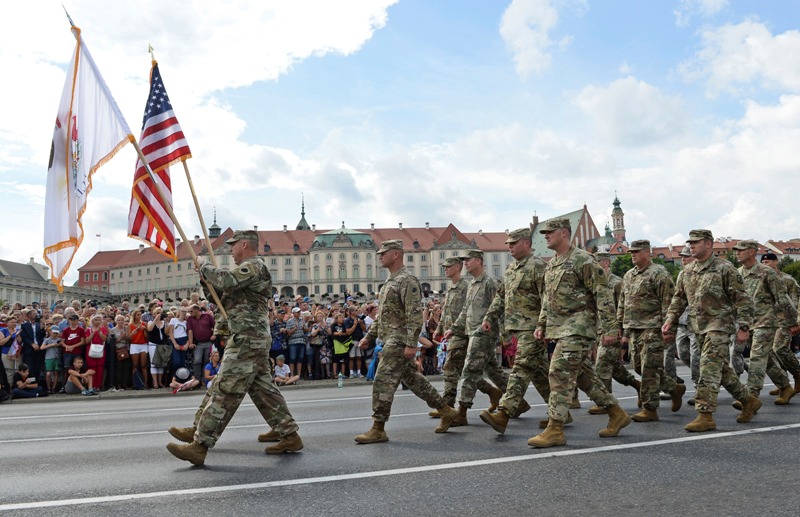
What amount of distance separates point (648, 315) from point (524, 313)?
2108 millimetres

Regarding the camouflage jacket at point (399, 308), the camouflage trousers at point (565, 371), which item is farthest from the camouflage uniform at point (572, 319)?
the camouflage jacket at point (399, 308)

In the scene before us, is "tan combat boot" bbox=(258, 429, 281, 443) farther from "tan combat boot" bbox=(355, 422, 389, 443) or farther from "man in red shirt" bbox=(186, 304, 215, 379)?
"man in red shirt" bbox=(186, 304, 215, 379)

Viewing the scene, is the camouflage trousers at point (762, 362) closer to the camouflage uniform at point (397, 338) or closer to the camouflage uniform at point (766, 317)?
the camouflage uniform at point (766, 317)

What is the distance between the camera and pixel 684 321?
13.8 m

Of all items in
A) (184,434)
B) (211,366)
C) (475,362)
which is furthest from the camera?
(211,366)

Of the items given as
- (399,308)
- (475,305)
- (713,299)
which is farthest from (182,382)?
(713,299)

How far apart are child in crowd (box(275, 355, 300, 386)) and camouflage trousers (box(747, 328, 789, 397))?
33.5ft

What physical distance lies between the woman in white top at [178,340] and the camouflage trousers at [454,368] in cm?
825

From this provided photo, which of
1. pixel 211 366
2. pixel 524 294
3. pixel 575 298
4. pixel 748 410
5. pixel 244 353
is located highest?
pixel 524 294

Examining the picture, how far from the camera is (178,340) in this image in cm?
1585

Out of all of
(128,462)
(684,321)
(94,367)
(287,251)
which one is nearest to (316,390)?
(94,367)

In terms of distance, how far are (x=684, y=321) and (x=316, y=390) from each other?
7803 millimetres

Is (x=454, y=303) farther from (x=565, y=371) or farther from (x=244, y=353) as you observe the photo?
(x=244, y=353)

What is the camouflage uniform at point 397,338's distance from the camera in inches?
303
